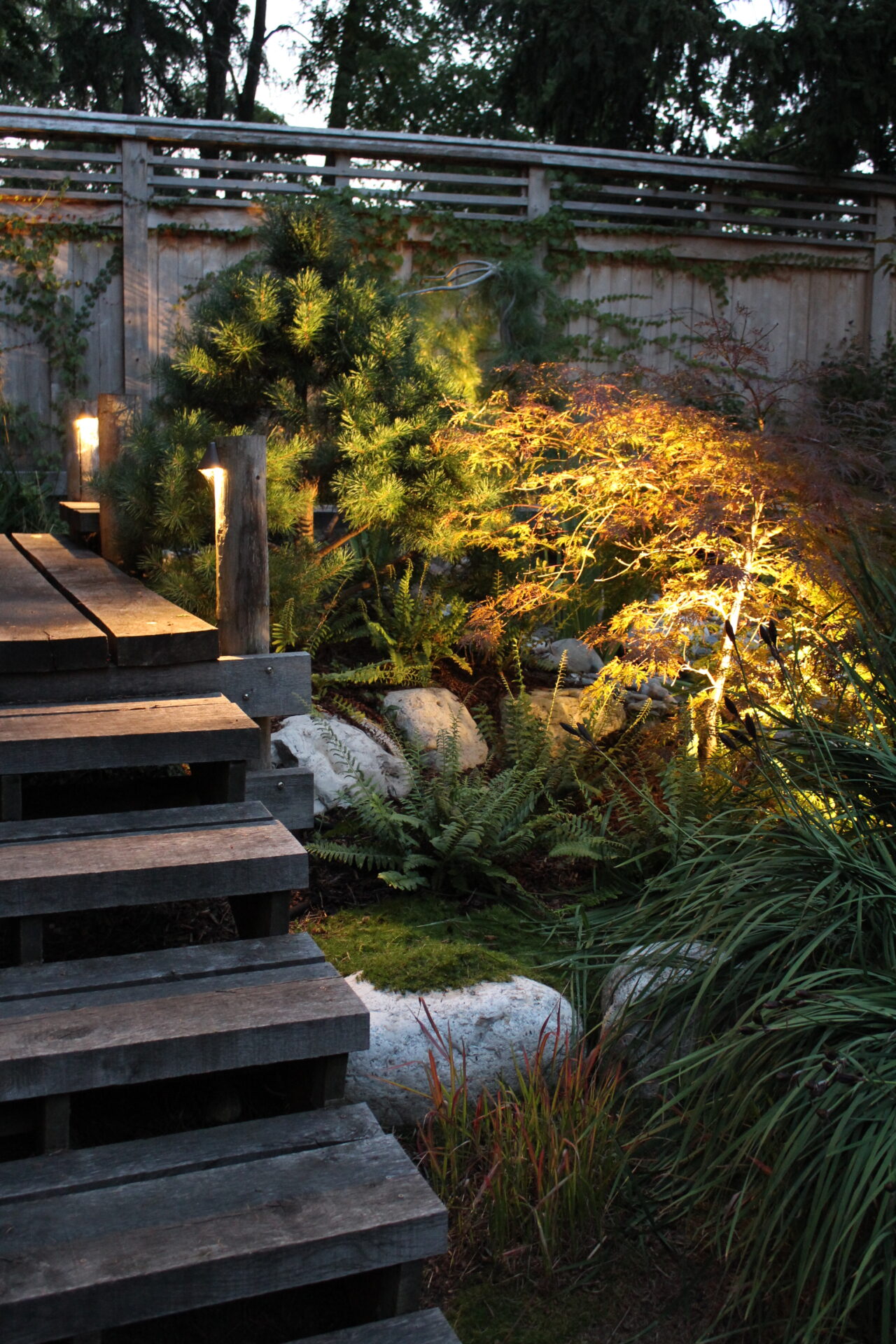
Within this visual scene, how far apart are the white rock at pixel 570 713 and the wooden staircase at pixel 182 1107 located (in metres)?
1.97

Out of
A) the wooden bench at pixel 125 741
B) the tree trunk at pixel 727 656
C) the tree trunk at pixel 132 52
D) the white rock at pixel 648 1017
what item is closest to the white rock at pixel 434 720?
the tree trunk at pixel 727 656

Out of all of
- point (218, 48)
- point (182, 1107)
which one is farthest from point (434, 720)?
point (218, 48)

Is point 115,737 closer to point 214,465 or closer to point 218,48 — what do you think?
point 214,465

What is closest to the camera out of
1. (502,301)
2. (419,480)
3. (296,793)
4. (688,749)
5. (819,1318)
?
(819,1318)

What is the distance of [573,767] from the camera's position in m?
3.94

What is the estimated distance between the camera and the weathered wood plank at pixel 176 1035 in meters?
1.83

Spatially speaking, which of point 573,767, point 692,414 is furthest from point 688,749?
point 692,414

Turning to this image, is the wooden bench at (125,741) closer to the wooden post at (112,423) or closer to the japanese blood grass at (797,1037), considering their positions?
the japanese blood grass at (797,1037)

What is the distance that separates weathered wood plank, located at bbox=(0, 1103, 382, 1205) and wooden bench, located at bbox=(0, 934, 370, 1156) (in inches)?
3.5

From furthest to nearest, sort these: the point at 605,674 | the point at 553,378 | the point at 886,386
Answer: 1. the point at 886,386
2. the point at 553,378
3. the point at 605,674

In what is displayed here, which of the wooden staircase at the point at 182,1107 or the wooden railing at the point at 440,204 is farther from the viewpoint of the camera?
Answer: the wooden railing at the point at 440,204

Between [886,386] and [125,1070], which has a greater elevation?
[886,386]

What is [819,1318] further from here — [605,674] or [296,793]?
[605,674]

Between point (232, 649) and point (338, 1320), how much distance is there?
1.89 metres
